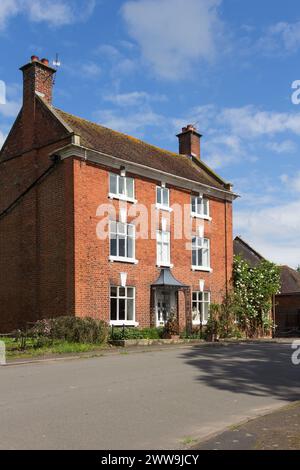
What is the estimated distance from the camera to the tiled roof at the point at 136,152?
25616 mm

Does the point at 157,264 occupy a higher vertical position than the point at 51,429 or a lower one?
higher

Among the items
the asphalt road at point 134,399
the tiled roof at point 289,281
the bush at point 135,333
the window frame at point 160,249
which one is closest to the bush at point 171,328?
the bush at point 135,333

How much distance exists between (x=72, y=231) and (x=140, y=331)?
205 inches

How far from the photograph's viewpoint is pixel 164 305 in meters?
27.4

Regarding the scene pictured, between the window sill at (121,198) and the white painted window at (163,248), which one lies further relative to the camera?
the white painted window at (163,248)

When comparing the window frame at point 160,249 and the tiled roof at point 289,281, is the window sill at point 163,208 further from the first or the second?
the tiled roof at point 289,281

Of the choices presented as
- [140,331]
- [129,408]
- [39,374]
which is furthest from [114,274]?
[129,408]

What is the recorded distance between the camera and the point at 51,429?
7.41m

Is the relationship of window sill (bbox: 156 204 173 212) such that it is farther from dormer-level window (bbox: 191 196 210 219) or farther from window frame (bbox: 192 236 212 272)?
window frame (bbox: 192 236 212 272)

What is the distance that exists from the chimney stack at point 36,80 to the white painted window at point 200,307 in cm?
1200

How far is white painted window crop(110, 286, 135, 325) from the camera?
2442cm

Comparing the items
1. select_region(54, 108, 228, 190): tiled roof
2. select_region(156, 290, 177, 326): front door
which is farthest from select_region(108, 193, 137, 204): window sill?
select_region(156, 290, 177, 326): front door

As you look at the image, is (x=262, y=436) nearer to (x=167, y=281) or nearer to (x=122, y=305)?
(x=122, y=305)

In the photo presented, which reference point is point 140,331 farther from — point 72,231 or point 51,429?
point 51,429
